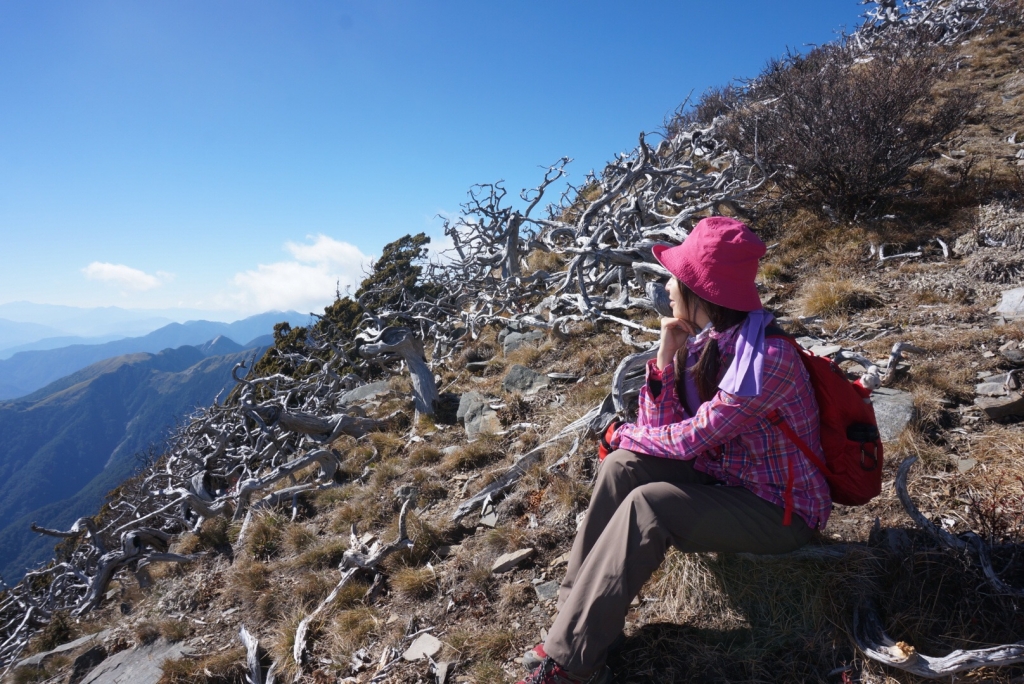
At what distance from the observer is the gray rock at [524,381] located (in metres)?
5.40

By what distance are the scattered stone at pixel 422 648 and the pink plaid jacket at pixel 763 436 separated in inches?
61.8

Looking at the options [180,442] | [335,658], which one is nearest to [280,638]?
[335,658]

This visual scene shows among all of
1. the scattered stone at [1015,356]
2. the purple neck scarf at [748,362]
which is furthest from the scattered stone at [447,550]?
the scattered stone at [1015,356]

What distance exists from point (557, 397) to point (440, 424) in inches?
61.8

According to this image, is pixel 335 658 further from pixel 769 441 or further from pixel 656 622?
pixel 769 441

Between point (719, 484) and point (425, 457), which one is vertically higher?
point (719, 484)

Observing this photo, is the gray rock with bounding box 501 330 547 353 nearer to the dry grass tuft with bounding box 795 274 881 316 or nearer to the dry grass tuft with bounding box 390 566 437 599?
the dry grass tuft with bounding box 795 274 881 316

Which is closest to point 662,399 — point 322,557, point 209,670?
point 322,557

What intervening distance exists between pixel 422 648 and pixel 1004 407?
11.1ft

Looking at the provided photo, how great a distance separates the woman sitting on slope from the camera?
1916 mm

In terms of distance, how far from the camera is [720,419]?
6.39ft

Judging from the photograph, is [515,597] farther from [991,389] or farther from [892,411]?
[991,389]

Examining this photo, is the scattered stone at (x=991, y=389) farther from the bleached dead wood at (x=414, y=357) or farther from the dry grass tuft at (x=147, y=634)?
the dry grass tuft at (x=147, y=634)

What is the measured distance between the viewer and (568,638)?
1.94 m
